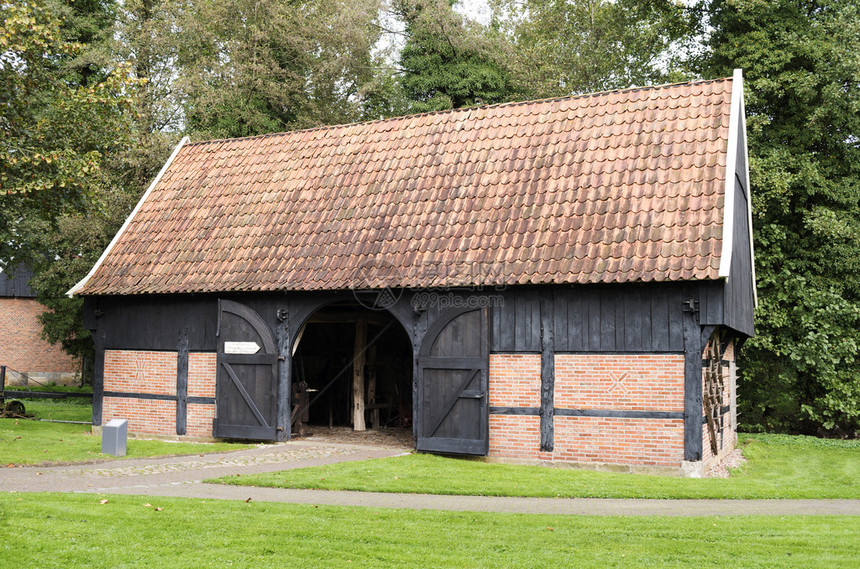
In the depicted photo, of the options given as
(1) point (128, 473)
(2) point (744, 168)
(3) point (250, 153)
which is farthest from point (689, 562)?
(3) point (250, 153)

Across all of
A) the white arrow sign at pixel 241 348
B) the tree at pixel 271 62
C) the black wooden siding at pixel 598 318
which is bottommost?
the white arrow sign at pixel 241 348

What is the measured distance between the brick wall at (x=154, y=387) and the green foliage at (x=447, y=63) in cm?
1497

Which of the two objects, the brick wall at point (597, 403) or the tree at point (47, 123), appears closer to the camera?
the brick wall at point (597, 403)

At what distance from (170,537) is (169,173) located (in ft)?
43.7

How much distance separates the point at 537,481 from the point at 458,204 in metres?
5.51

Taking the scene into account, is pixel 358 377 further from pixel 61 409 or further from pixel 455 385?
pixel 61 409

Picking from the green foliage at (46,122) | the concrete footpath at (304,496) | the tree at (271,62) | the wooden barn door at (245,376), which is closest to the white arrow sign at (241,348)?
the wooden barn door at (245,376)

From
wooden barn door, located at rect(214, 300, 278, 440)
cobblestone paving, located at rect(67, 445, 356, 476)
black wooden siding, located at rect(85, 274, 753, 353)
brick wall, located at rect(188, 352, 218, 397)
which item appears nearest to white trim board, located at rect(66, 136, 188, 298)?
black wooden siding, located at rect(85, 274, 753, 353)

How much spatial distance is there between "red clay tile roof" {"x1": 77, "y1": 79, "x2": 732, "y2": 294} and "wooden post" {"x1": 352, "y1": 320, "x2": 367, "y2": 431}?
333 cm

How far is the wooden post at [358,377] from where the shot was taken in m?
18.4

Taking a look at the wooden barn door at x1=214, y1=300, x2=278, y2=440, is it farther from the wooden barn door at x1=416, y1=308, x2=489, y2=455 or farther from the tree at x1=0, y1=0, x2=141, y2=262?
the tree at x1=0, y1=0, x2=141, y2=262

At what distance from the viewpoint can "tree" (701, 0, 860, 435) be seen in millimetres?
20141

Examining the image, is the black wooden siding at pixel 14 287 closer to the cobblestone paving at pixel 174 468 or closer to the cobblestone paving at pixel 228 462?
the cobblestone paving at pixel 174 468

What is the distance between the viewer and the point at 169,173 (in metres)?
19.5
